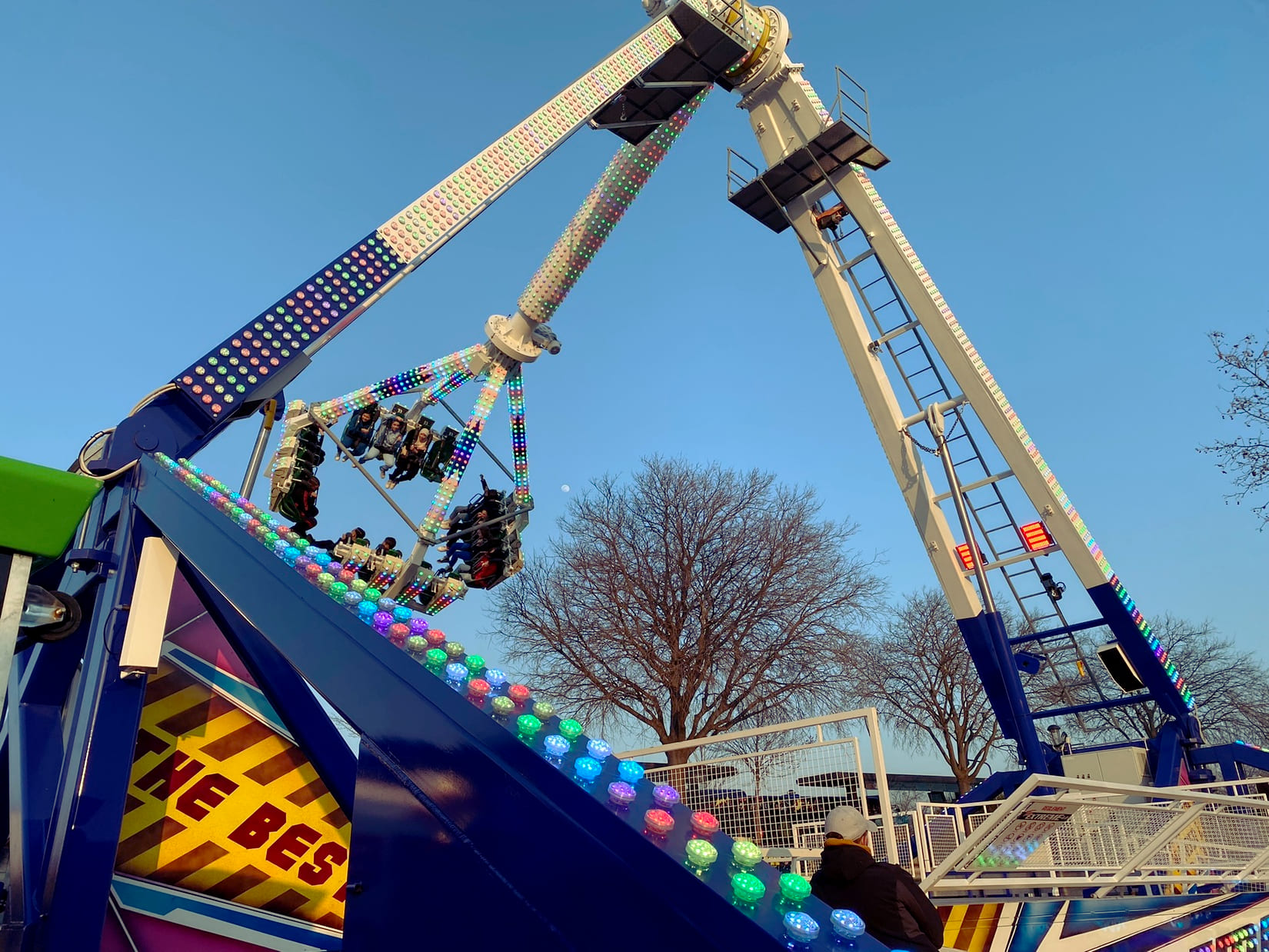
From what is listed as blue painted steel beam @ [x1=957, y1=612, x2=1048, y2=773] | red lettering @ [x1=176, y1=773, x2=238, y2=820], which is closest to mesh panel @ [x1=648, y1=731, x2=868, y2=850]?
red lettering @ [x1=176, y1=773, x2=238, y2=820]

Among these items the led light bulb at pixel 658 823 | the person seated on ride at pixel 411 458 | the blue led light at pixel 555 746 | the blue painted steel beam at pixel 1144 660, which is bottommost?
the led light bulb at pixel 658 823

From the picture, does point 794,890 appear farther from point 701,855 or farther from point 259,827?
point 259,827

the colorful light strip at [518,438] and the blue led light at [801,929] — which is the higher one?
the colorful light strip at [518,438]

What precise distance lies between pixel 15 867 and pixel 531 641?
16.5m

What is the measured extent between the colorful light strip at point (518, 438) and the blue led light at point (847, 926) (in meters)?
10.6

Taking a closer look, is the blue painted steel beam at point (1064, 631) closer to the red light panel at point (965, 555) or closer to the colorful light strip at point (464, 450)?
the red light panel at point (965, 555)

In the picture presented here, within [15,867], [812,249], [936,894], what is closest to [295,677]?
[15,867]

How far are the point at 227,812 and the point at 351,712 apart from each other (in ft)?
10.7

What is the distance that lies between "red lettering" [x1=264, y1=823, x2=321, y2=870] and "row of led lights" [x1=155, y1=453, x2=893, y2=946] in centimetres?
263

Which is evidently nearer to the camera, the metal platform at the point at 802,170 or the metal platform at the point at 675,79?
the metal platform at the point at 675,79

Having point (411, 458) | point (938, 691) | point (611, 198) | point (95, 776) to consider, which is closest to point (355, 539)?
point (411, 458)

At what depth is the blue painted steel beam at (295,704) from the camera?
399 cm

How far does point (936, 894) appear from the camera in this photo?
499 centimetres

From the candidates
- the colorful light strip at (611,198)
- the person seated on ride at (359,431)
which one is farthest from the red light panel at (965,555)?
the person seated on ride at (359,431)
